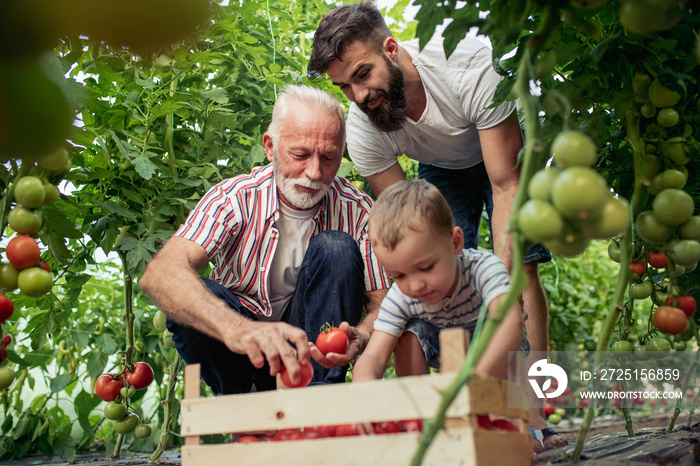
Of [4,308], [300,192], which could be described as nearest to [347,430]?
[4,308]

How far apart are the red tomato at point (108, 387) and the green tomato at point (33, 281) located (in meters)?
1.08

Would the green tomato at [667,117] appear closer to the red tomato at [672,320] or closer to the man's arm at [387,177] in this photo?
the red tomato at [672,320]

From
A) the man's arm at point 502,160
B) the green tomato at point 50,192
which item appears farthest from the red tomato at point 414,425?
the man's arm at point 502,160

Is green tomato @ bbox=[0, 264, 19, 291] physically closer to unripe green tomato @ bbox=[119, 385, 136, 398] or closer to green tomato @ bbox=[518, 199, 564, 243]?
unripe green tomato @ bbox=[119, 385, 136, 398]

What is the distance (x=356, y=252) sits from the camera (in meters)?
2.16

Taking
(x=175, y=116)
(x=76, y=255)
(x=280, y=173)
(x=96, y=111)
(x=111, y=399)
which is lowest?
(x=111, y=399)

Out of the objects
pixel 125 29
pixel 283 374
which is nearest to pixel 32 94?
pixel 125 29

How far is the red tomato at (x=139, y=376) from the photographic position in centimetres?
242

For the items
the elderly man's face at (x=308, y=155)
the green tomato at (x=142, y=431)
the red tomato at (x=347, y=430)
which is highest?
the elderly man's face at (x=308, y=155)

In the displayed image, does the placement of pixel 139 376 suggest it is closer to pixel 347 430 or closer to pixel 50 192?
pixel 50 192

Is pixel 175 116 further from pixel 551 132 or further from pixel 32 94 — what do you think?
pixel 32 94

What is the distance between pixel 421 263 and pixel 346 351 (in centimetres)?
38

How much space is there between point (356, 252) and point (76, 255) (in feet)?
3.95

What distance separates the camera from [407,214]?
1.60 m
